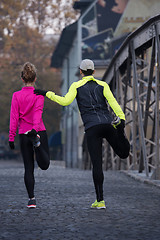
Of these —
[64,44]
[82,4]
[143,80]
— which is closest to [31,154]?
[143,80]

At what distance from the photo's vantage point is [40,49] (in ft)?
176

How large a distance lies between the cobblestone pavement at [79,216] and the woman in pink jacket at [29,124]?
500 mm

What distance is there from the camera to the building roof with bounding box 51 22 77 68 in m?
44.4

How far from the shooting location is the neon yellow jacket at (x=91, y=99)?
7219 millimetres

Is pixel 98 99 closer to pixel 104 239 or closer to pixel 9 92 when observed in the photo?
pixel 104 239

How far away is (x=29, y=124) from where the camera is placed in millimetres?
7309

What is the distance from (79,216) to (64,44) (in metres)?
43.3

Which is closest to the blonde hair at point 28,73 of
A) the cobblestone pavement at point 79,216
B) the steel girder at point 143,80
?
the cobblestone pavement at point 79,216

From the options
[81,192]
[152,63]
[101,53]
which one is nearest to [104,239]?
[81,192]

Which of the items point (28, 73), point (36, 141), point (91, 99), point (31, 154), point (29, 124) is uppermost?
point (28, 73)

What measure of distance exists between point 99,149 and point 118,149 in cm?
27

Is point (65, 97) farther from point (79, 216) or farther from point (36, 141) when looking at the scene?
point (79, 216)

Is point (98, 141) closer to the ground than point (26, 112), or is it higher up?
closer to the ground

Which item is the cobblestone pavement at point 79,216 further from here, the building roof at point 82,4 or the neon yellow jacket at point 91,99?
the building roof at point 82,4
